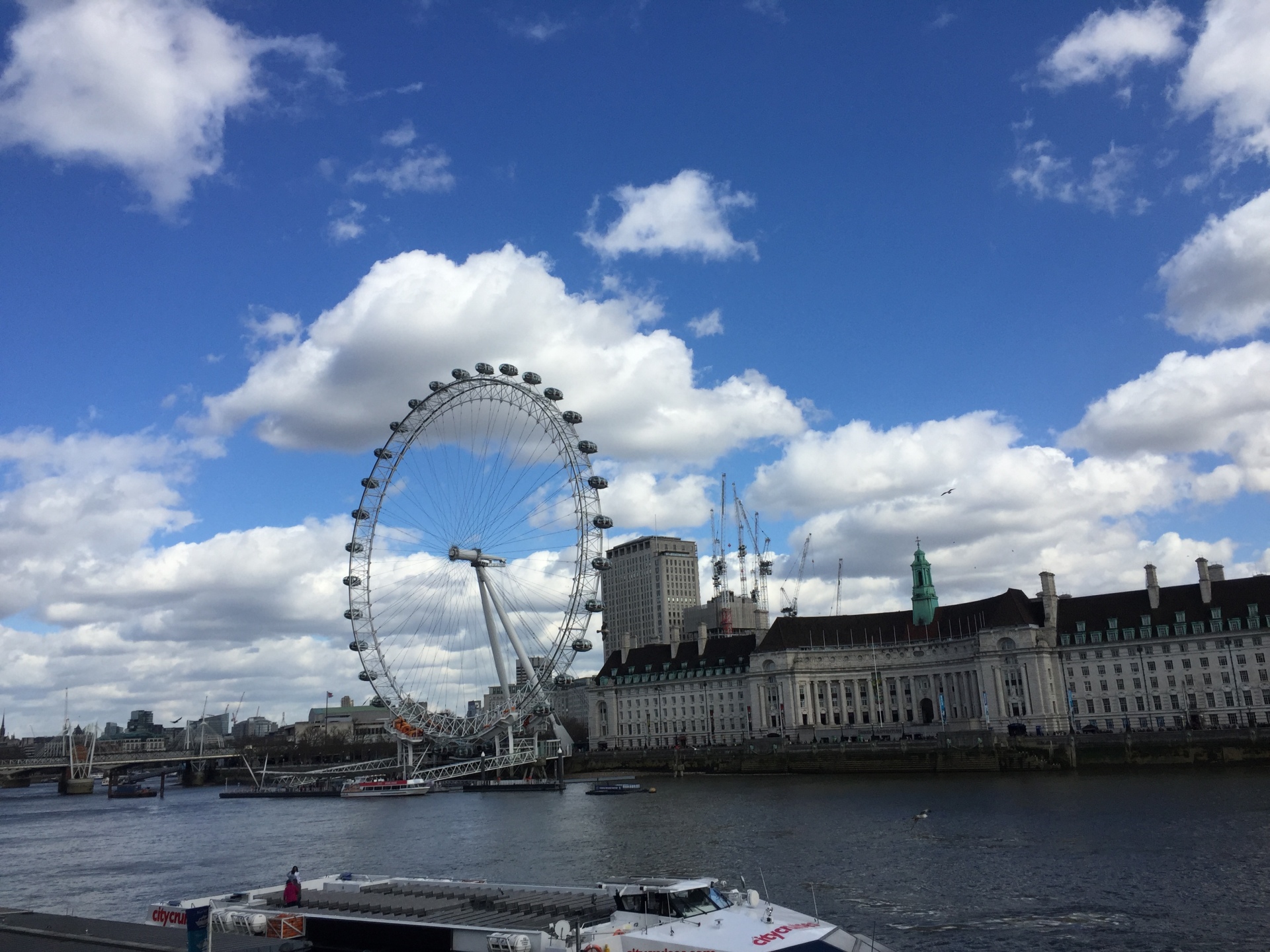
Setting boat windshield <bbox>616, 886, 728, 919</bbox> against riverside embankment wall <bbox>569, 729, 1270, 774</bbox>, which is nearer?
boat windshield <bbox>616, 886, 728, 919</bbox>

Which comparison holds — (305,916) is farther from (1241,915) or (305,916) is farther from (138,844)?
(138,844)

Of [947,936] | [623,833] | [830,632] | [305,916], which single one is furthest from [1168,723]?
[305,916]

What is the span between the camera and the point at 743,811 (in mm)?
75125

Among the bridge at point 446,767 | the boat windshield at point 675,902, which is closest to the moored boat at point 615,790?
the bridge at point 446,767

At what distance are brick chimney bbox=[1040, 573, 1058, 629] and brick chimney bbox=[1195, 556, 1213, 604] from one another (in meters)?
18.2

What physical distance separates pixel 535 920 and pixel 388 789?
371 feet

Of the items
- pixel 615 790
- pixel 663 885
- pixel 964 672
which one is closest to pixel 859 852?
pixel 663 885

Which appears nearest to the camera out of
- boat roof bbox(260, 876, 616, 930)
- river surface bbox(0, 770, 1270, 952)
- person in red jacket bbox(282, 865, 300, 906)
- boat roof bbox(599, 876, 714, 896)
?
boat roof bbox(599, 876, 714, 896)

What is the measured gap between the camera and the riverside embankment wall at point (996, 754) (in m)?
97.4

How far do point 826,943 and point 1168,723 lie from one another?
120 m

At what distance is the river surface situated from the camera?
3550cm

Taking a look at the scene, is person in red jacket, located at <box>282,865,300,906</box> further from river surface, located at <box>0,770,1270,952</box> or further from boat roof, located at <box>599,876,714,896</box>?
river surface, located at <box>0,770,1270,952</box>

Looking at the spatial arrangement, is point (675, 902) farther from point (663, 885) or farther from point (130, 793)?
point (130, 793)

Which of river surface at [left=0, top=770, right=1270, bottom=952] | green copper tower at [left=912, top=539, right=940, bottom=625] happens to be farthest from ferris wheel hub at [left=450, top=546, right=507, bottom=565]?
green copper tower at [left=912, top=539, right=940, bottom=625]
